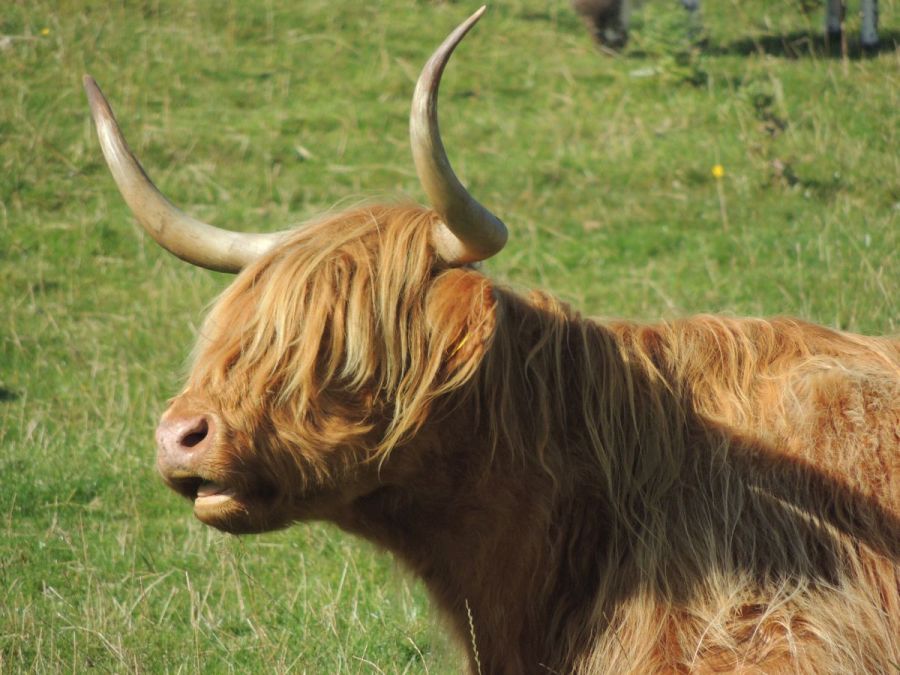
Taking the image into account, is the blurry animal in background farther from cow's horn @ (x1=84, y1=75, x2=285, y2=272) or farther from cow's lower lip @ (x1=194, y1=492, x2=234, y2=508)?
cow's lower lip @ (x1=194, y1=492, x2=234, y2=508)

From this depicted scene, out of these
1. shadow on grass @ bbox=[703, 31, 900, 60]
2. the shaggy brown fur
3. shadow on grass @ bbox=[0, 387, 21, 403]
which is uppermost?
the shaggy brown fur

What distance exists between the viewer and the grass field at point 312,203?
4.57m

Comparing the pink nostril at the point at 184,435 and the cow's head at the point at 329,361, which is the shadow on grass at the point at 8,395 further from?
the pink nostril at the point at 184,435

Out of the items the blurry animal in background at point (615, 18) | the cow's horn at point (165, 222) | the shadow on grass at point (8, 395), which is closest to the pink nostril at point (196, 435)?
the cow's horn at point (165, 222)

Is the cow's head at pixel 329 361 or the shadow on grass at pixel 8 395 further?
the shadow on grass at pixel 8 395

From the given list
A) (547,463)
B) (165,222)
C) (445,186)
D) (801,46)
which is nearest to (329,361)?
(445,186)

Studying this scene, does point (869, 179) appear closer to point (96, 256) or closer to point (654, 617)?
point (96, 256)

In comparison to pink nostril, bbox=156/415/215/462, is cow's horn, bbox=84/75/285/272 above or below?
above

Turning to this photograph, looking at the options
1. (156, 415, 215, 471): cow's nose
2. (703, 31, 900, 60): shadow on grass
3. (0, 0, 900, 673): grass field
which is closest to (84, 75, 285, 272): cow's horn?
(0, 0, 900, 673): grass field

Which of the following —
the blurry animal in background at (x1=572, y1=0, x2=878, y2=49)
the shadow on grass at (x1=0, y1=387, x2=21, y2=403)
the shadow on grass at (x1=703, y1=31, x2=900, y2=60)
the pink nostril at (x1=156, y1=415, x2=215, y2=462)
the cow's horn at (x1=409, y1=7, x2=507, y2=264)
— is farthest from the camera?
the blurry animal in background at (x1=572, y1=0, x2=878, y2=49)

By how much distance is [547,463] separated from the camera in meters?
3.22

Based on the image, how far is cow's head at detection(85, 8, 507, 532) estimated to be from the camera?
294cm

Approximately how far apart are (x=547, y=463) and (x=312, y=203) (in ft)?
22.2

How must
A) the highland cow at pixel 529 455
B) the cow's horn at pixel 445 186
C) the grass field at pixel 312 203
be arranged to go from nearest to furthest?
the cow's horn at pixel 445 186
the highland cow at pixel 529 455
the grass field at pixel 312 203
